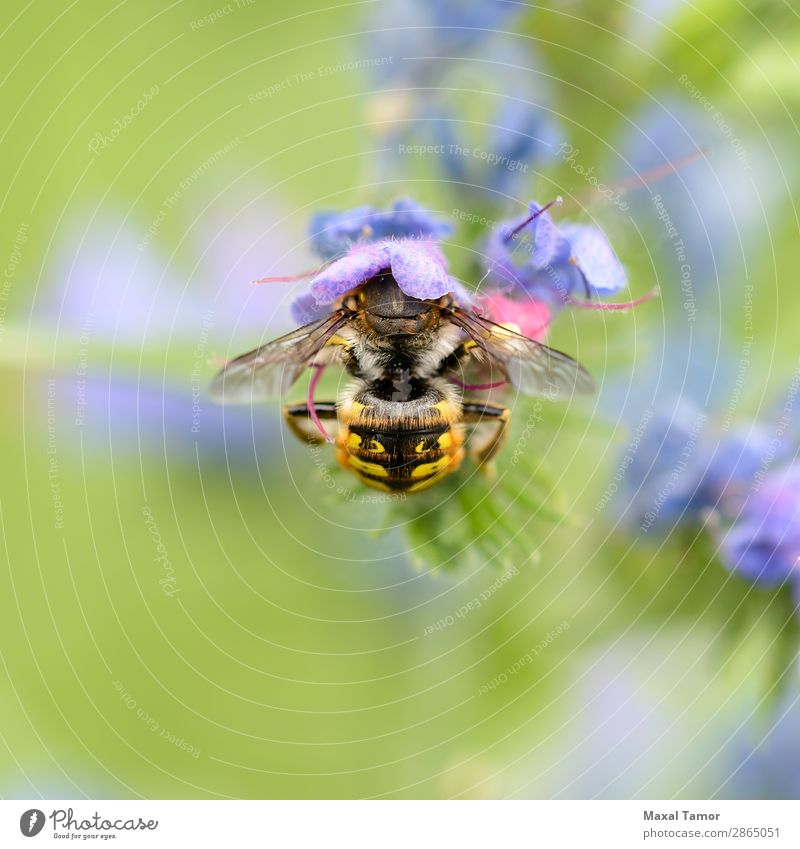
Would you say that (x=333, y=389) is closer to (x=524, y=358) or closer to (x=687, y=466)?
(x=524, y=358)

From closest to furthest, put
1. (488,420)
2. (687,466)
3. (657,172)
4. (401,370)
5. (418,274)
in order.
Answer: (418,274)
(401,370)
(488,420)
(687,466)
(657,172)

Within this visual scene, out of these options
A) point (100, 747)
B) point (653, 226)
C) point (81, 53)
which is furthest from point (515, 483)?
point (81, 53)

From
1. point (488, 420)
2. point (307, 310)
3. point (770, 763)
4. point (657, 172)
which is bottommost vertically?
point (770, 763)

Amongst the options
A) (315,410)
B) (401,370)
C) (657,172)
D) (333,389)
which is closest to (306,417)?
(315,410)

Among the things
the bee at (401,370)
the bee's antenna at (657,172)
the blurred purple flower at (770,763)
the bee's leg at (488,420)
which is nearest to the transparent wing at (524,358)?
the bee at (401,370)

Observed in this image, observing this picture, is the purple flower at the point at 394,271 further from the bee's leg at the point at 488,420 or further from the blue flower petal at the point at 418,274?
the bee's leg at the point at 488,420

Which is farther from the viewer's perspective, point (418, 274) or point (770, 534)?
point (770, 534)
